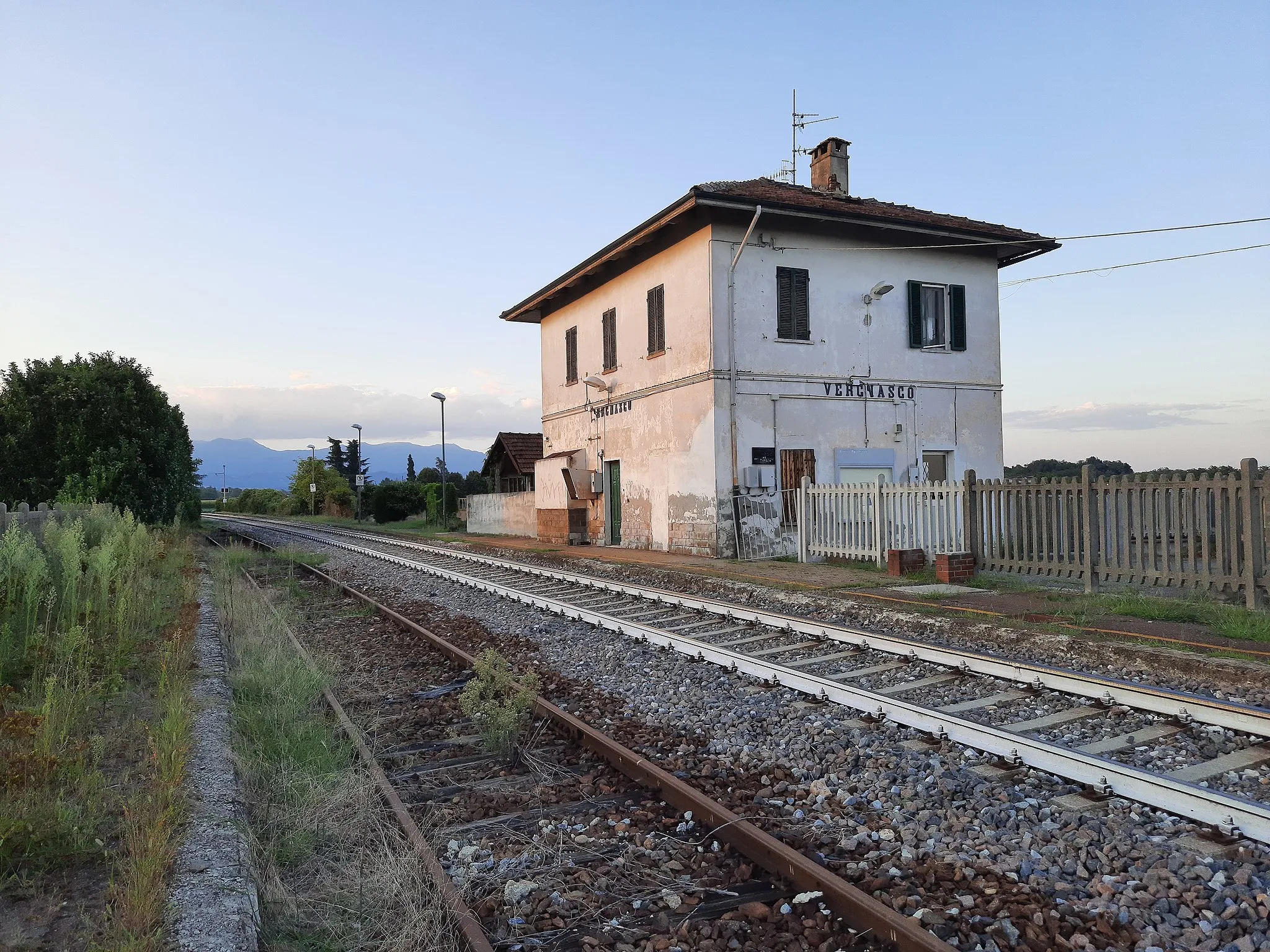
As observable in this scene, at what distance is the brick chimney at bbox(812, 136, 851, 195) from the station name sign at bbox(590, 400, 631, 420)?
27.5 ft

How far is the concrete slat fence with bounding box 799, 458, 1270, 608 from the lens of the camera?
8.97 m

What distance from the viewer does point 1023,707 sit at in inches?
229

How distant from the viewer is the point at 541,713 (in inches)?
237

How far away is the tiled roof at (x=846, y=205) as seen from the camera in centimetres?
1862

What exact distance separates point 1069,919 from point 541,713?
148 inches

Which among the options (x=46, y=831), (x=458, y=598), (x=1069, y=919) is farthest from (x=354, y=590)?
(x=1069, y=919)

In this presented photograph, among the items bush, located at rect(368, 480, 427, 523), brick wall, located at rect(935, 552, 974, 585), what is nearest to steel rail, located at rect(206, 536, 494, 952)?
brick wall, located at rect(935, 552, 974, 585)

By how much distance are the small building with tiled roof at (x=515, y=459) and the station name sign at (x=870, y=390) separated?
16844 mm

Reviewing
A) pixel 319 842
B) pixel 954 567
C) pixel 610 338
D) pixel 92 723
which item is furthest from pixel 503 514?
pixel 319 842

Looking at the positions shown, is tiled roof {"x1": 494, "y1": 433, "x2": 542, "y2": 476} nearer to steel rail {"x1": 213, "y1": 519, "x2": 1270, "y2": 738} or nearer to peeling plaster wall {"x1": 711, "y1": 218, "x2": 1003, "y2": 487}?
peeling plaster wall {"x1": 711, "y1": 218, "x2": 1003, "y2": 487}

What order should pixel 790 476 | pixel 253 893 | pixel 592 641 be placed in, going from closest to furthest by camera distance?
1. pixel 253 893
2. pixel 592 641
3. pixel 790 476

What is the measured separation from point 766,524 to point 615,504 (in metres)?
6.49

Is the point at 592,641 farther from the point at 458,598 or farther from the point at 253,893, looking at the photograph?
the point at 253,893

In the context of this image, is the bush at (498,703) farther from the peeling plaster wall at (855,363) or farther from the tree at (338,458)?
the tree at (338,458)
